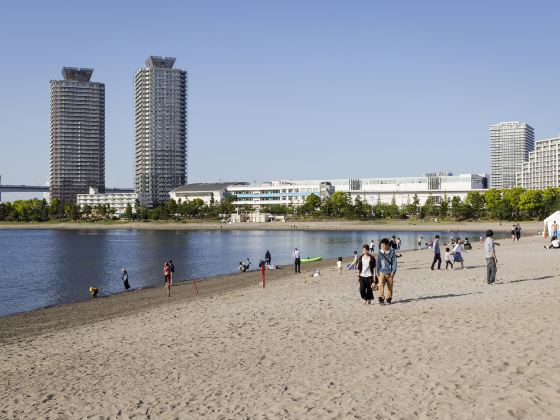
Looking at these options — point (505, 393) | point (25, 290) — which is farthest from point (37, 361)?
point (25, 290)

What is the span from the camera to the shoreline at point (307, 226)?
393ft

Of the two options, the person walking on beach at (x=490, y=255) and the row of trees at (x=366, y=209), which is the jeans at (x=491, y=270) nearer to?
the person walking on beach at (x=490, y=255)

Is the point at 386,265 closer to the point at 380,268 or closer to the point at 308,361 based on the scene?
the point at 380,268

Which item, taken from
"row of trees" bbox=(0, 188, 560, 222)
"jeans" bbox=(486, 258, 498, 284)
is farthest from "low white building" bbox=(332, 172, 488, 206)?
"jeans" bbox=(486, 258, 498, 284)

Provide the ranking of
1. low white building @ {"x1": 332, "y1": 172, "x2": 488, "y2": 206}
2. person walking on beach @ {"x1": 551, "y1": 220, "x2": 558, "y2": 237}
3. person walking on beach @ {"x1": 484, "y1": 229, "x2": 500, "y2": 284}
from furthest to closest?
low white building @ {"x1": 332, "y1": 172, "x2": 488, "y2": 206} → person walking on beach @ {"x1": 551, "y1": 220, "x2": 558, "y2": 237} → person walking on beach @ {"x1": 484, "y1": 229, "x2": 500, "y2": 284}

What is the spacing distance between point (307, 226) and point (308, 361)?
133255mm

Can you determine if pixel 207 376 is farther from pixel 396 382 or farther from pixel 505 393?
pixel 505 393

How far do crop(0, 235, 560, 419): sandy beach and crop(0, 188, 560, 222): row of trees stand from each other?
12172 cm

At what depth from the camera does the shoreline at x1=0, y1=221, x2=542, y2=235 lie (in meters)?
120

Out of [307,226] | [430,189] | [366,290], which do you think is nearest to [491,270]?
[366,290]

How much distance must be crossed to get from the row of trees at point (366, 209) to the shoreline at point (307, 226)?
21.0 feet

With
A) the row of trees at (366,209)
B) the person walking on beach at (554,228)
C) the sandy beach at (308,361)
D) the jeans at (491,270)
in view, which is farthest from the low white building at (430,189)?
the sandy beach at (308,361)

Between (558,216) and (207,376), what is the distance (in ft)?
162

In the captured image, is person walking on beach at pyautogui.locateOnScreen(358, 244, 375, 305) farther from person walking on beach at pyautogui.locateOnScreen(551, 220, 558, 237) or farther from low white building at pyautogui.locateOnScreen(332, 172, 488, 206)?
low white building at pyautogui.locateOnScreen(332, 172, 488, 206)
